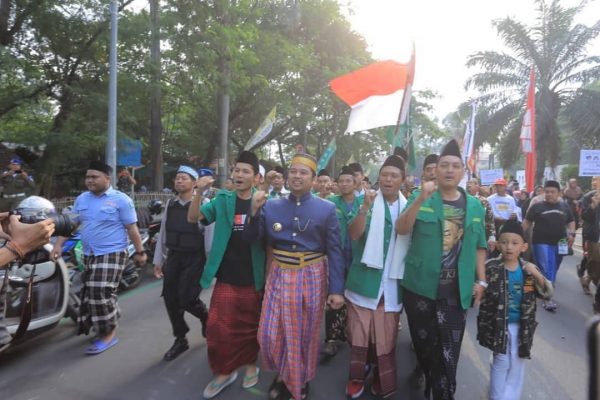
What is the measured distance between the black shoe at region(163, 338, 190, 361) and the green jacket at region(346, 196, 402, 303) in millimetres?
1711

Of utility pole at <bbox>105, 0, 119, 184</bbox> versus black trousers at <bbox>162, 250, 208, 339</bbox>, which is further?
utility pole at <bbox>105, 0, 119, 184</bbox>

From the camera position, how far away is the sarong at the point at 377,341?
3.05 meters

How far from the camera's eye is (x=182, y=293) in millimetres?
3719

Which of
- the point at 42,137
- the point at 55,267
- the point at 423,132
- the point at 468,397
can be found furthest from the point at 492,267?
the point at 423,132

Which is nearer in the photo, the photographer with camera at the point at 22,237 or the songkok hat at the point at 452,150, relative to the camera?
the photographer with camera at the point at 22,237

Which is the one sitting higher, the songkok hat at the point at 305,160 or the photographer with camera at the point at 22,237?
the songkok hat at the point at 305,160

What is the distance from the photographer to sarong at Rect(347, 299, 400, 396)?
10.0ft

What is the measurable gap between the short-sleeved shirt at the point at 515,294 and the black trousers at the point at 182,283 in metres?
2.43

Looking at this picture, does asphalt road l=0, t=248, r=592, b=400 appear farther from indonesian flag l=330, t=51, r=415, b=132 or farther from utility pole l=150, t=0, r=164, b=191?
utility pole l=150, t=0, r=164, b=191

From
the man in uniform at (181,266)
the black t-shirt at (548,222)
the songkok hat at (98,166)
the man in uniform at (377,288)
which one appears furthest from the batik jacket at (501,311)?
the songkok hat at (98,166)

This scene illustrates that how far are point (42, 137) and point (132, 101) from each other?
206cm

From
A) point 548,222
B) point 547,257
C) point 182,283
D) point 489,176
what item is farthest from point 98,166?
point 489,176

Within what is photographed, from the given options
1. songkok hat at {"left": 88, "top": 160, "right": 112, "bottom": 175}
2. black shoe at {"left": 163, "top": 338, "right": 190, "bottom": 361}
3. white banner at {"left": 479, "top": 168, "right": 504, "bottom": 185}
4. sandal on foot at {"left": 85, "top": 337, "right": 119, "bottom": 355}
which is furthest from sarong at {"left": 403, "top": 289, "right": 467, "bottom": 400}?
white banner at {"left": 479, "top": 168, "right": 504, "bottom": 185}

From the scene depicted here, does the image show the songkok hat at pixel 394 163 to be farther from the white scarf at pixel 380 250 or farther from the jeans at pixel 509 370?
the jeans at pixel 509 370
